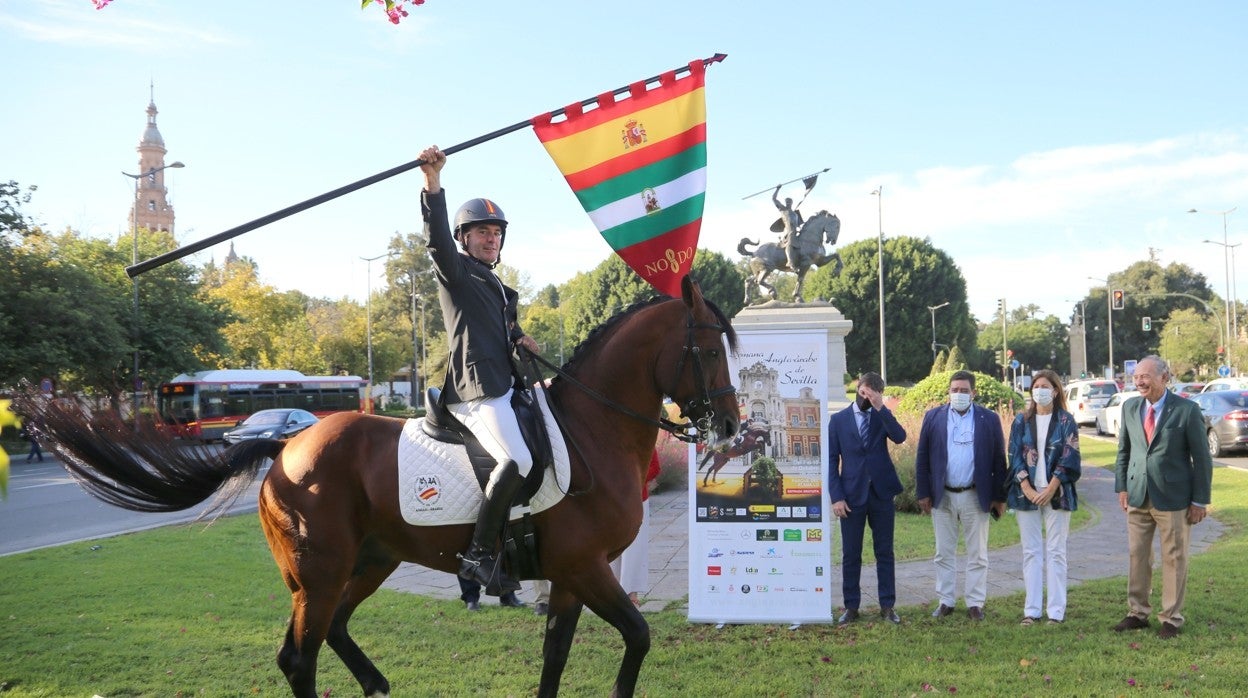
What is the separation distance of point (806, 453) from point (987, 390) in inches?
517

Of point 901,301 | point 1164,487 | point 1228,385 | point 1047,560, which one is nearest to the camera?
point 1164,487

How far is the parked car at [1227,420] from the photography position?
21.1 meters

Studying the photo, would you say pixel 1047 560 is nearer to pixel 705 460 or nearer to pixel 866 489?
pixel 866 489

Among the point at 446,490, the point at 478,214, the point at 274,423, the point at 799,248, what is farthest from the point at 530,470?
the point at 274,423

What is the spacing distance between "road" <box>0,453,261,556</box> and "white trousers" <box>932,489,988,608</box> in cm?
771

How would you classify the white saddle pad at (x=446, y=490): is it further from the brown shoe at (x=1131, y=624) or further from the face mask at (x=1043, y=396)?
the brown shoe at (x=1131, y=624)

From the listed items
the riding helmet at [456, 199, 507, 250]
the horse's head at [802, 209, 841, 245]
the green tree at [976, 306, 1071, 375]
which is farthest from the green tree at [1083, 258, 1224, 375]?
the riding helmet at [456, 199, 507, 250]

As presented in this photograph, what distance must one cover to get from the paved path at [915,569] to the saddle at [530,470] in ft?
11.8

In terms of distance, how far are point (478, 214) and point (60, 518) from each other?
13404mm

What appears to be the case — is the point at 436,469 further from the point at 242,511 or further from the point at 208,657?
the point at 242,511

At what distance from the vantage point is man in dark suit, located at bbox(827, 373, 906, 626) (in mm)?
7379

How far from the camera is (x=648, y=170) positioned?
560 cm

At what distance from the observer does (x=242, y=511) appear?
15922mm

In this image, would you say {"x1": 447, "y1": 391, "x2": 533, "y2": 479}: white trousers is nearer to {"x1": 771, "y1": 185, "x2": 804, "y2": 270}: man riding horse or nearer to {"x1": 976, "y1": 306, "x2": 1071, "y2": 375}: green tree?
{"x1": 771, "y1": 185, "x2": 804, "y2": 270}: man riding horse
